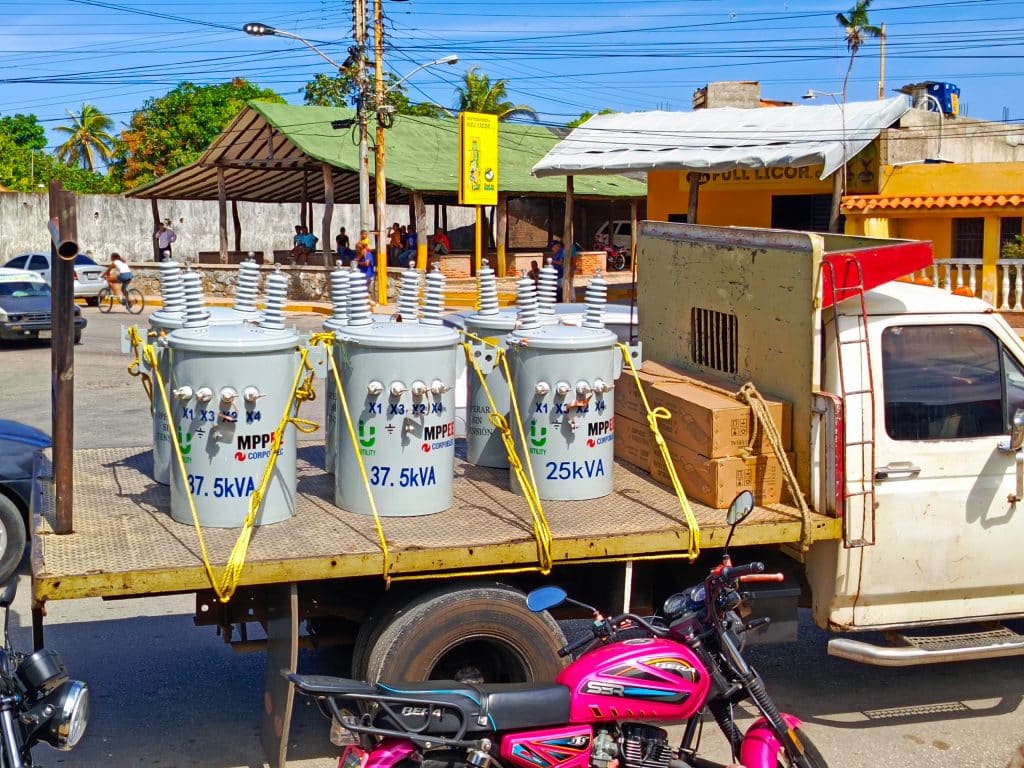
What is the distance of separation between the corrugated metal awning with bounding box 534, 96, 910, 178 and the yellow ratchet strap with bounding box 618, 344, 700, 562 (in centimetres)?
1635

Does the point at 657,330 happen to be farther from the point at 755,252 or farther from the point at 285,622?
the point at 285,622

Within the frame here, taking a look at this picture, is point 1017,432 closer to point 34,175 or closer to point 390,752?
point 390,752

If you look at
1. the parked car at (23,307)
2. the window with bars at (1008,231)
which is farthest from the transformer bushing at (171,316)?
the window with bars at (1008,231)

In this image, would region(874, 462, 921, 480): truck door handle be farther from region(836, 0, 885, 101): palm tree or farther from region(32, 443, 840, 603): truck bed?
Result: region(836, 0, 885, 101): palm tree

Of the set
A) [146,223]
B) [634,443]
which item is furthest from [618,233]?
[634,443]

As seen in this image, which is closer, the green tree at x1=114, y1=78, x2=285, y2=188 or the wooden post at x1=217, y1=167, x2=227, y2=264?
the wooden post at x1=217, y1=167, x2=227, y2=264

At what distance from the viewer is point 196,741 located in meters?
5.58

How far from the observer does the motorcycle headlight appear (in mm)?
3633

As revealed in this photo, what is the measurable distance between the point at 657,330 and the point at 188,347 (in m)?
3.04

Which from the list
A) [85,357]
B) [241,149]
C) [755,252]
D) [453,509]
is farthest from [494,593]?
[241,149]

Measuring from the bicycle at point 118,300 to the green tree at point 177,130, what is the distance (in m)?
25.5

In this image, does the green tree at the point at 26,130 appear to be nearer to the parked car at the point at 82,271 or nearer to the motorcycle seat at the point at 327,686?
the parked car at the point at 82,271

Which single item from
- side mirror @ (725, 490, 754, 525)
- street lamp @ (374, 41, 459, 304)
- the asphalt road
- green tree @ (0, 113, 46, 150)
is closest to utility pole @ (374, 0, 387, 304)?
street lamp @ (374, 41, 459, 304)

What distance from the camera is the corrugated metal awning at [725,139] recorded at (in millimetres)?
21859
